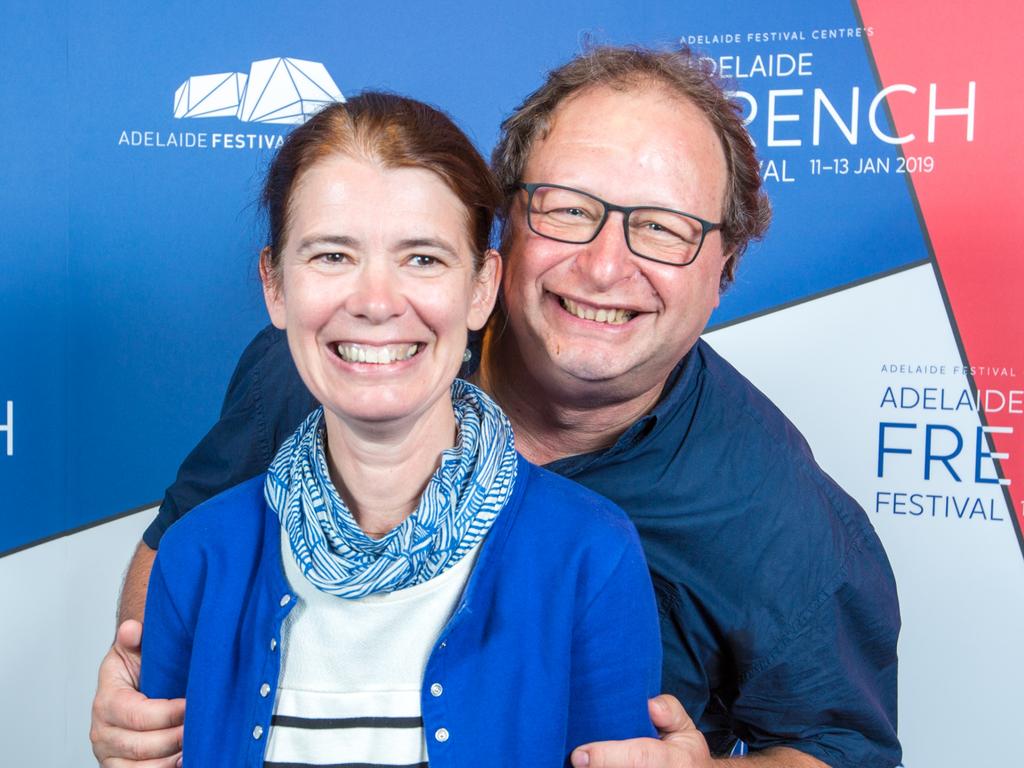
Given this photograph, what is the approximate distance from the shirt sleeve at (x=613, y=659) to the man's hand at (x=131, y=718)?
0.45 m

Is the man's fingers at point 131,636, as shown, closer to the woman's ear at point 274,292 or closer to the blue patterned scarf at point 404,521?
the blue patterned scarf at point 404,521

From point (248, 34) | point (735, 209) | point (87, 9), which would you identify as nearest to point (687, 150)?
point (735, 209)

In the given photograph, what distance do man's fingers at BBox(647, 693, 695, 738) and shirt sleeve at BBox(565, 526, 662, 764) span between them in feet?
0.18

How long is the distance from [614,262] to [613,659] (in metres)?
0.53

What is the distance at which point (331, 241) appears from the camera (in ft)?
3.44

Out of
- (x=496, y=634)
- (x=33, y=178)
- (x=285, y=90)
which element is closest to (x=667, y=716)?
(x=496, y=634)

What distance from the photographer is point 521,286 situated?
1455 mm

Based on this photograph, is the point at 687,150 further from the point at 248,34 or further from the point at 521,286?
the point at 248,34

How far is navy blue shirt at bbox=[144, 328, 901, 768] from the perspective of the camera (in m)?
1.45

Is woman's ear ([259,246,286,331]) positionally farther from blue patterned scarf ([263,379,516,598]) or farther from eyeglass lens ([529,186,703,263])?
eyeglass lens ([529,186,703,263])

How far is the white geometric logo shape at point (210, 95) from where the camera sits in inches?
102

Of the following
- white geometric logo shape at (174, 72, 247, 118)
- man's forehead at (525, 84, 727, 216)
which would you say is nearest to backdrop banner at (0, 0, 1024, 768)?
white geometric logo shape at (174, 72, 247, 118)

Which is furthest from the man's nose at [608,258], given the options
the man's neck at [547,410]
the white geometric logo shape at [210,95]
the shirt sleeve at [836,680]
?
the white geometric logo shape at [210,95]

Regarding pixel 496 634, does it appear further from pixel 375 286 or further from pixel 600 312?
pixel 600 312
